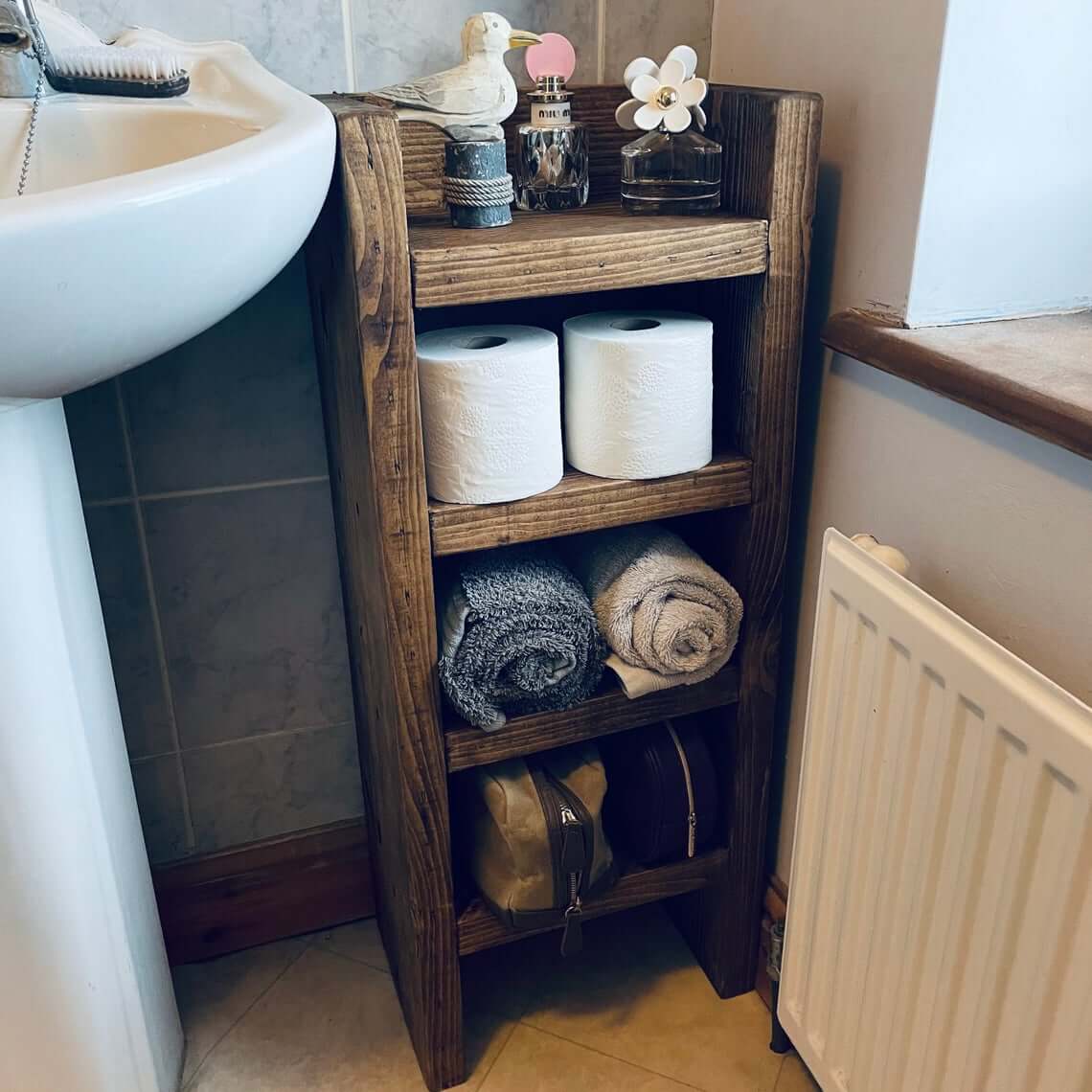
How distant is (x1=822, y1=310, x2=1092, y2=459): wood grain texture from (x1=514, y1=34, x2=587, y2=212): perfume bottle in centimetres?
25

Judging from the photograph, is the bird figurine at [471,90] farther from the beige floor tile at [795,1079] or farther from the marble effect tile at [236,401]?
the beige floor tile at [795,1079]

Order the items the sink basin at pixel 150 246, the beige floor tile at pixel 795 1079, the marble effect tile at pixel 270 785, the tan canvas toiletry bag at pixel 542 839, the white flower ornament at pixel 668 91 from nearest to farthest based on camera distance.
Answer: the sink basin at pixel 150 246, the white flower ornament at pixel 668 91, the tan canvas toiletry bag at pixel 542 839, the beige floor tile at pixel 795 1079, the marble effect tile at pixel 270 785

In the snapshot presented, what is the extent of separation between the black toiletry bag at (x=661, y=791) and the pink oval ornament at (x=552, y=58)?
1.98ft

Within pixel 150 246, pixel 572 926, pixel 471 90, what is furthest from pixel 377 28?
pixel 572 926

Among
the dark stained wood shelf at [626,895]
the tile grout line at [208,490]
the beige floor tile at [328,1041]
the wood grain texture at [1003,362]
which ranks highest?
the wood grain texture at [1003,362]

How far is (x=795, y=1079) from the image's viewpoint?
109 cm

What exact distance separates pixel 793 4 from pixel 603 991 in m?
1.01

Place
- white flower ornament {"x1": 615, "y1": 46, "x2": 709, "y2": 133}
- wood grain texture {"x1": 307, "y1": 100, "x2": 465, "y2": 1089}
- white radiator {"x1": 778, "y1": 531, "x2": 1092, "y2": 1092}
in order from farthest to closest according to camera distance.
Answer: white flower ornament {"x1": 615, "y1": 46, "x2": 709, "y2": 133}, wood grain texture {"x1": 307, "y1": 100, "x2": 465, "y2": 1089}, white radiator {"x1": 778, "y1": 531, "x2": 1092, "y2": 1092}

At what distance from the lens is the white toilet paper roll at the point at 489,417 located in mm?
816

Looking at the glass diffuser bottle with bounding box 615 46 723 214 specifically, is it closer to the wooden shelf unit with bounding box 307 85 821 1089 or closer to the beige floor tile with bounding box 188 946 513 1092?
the wooden shelf unit with bounding box 307 85 821 1089

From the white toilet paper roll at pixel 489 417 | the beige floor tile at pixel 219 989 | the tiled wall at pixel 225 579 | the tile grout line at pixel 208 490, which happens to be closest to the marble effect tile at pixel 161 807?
the tiled wall at pixel 225 579

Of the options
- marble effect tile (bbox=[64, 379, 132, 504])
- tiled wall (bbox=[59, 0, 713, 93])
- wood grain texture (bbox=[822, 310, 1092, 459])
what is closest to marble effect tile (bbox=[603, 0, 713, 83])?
tiled wall (bbox=[59, 0, 713, 93])

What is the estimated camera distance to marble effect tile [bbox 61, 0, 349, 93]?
88 centimetres

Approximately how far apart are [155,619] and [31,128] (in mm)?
494
